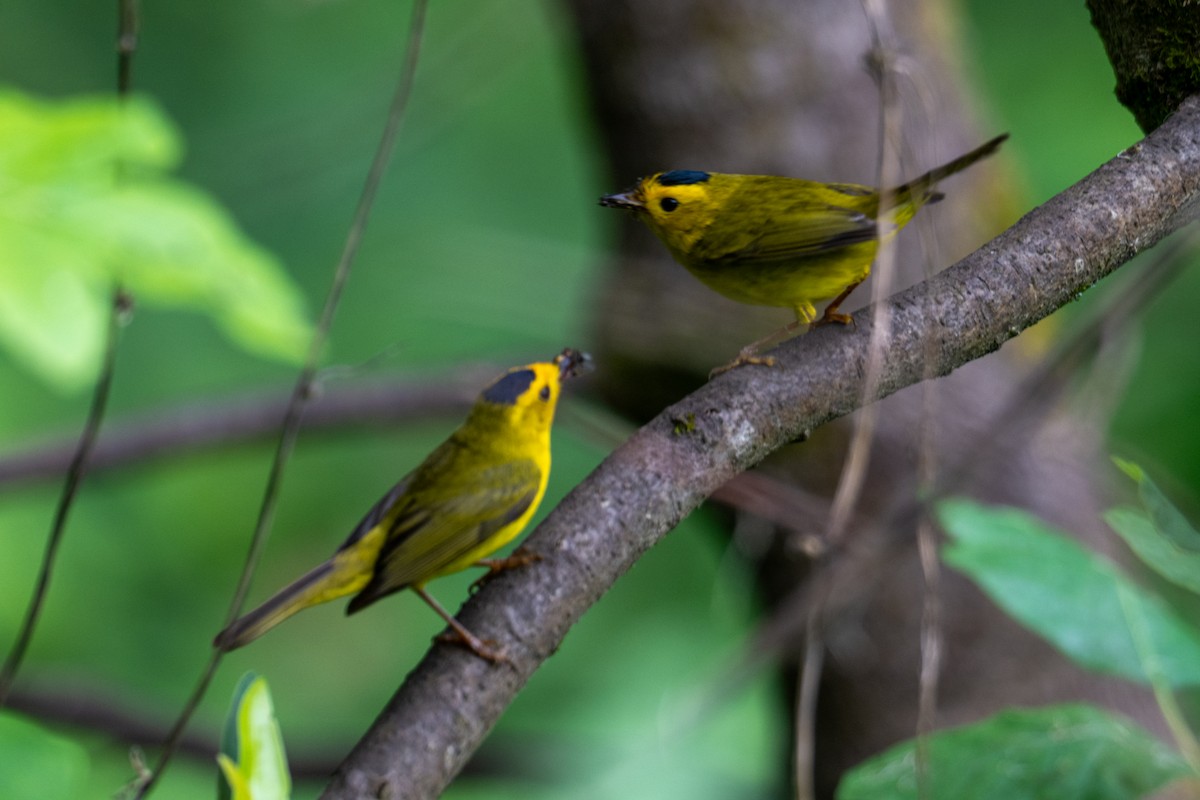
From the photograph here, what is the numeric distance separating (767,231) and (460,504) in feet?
2.59

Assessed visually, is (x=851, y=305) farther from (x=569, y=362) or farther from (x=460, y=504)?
(x=460, y=504)

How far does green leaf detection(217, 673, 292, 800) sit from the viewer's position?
143 cm

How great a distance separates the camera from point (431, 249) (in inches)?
240

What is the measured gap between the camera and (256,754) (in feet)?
4.77

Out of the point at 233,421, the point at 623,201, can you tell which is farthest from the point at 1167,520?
the point at 233,421

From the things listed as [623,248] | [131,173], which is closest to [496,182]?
[623,248]

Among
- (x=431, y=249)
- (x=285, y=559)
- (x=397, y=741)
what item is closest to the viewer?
(x=397, y=741)

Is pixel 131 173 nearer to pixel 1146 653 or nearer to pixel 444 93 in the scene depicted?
pixel 1146 653

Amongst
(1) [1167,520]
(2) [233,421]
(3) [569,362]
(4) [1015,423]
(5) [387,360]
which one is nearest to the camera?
(1) [1167,520]

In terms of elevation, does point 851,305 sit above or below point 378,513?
below

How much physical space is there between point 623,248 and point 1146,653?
2798 mm

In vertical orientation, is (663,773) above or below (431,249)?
below

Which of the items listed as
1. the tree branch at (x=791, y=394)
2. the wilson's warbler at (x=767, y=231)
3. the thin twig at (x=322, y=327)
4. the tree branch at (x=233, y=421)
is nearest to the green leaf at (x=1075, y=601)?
the wilson's warbler at (x=767, y=231)

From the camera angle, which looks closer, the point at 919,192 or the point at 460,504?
the point at 919,192
